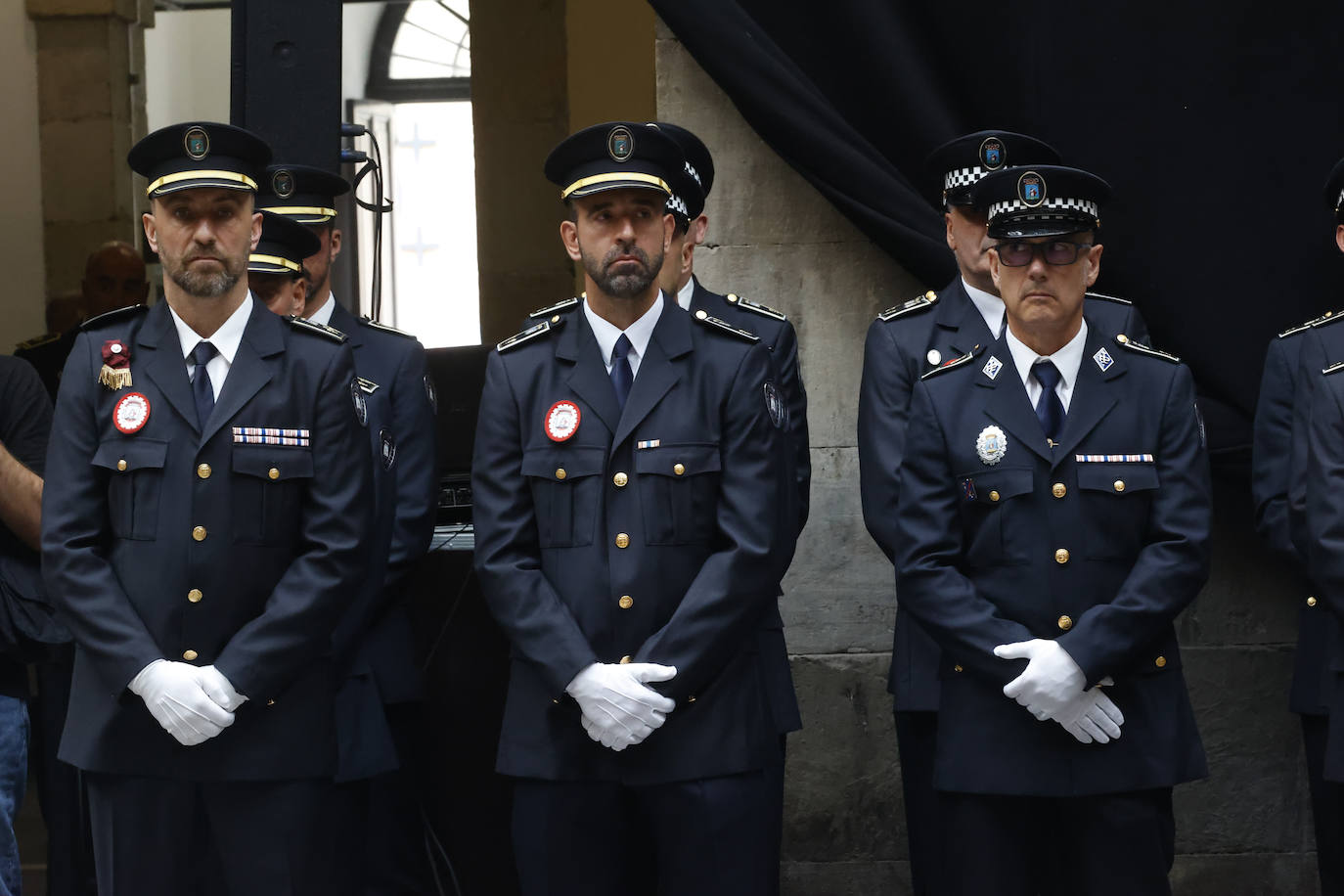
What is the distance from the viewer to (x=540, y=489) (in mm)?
3734

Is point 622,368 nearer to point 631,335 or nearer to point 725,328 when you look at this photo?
point 631,335

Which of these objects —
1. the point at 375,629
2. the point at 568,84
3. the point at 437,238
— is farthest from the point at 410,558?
the point at 437,238

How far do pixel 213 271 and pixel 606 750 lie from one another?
1315mm

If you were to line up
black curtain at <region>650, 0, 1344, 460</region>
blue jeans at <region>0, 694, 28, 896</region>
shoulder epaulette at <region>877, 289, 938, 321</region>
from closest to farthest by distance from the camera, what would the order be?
blue jeans at <region>0, 694, 28, 896</region> < shoulder epaulette at <region>877, 289, 938, 321</region> < black curtain at <region>650, 0, 1344, 460</region>

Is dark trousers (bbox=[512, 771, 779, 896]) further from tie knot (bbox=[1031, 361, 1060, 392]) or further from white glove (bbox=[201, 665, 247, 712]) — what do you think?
tie knot (bbox=[1031, 361, 1060, 392])

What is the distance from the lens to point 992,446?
3697 mm

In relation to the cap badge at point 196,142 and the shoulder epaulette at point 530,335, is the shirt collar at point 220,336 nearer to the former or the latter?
the cap badge at point 196,142

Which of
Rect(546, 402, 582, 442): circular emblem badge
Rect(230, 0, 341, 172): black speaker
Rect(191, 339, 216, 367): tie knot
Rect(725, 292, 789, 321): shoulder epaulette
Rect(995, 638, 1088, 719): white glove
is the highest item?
Rect(230, 0, 341, 172): black speaker

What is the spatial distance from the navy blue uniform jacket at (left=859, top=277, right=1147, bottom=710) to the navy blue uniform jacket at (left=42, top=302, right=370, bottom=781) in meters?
1.26

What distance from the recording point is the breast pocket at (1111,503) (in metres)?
3.64

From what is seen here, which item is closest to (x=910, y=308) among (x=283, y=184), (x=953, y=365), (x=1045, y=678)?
(x=953, y=365)

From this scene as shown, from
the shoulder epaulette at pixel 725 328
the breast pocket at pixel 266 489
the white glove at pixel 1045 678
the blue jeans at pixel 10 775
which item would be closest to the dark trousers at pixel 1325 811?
the white glove at pixel 1045 678

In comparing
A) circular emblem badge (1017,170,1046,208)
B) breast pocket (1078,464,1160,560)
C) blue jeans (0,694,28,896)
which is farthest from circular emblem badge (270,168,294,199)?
breast pocket (1078,464,1160,560)

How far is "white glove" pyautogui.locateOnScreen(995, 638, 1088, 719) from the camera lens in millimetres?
3467
